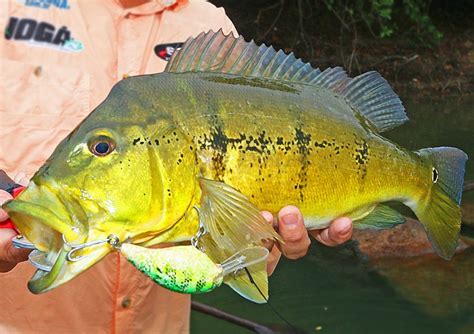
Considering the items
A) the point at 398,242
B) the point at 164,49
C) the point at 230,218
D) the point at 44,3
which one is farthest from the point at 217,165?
the point at 398,242

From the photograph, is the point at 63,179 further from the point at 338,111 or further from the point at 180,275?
the point at 338,111

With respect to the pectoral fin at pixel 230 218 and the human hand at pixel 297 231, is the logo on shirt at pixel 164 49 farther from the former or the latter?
the pectoral fin at pixel 230 218

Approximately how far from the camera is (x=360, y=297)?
5.38 meters

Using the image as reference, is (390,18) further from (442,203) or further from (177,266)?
(177,266)

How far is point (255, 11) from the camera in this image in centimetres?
1352

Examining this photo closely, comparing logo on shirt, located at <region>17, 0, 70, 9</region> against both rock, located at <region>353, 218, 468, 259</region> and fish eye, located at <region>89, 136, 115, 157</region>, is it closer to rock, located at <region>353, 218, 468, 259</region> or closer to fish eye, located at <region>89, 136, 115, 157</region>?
fish eye, located at <region>89, 136, 115, 157</region>

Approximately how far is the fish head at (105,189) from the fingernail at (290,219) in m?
0.28

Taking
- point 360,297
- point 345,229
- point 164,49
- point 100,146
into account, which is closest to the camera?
point 100,146

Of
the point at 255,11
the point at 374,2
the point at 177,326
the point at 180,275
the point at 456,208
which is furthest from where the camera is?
the point at 255,11

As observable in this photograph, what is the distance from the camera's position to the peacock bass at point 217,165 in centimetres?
154

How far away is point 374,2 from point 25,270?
11.0 m

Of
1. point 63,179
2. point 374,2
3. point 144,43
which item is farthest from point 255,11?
point 63,179

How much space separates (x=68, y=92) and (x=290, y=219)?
34.9 inches

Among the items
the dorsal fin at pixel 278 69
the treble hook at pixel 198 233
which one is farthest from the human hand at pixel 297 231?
the dorsal fin at pixel 278 69
